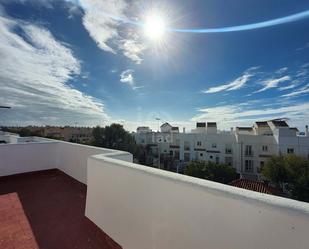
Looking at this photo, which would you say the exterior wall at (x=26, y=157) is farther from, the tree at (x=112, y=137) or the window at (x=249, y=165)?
the window at (x=249, y=165)

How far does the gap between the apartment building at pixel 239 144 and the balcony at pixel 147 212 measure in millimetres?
25448

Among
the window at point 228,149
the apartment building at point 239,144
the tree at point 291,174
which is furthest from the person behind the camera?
the window at point 228,149

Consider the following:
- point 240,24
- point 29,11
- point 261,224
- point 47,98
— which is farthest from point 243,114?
point 261,224

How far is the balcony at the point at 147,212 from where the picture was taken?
0.99 m

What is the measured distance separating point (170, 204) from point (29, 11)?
652 cm

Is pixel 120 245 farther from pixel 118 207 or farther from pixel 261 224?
pixel 261 224

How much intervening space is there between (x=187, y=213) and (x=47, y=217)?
7.17ft

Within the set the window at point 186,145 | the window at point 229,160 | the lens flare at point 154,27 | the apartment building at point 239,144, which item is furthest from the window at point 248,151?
the lens flare at point 154,27

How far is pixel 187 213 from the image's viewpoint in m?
1.36

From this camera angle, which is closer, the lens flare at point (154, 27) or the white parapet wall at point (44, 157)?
the white parapet wall at point (44, 157)

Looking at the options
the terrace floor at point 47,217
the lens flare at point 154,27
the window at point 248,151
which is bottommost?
the terrace floor at point 47,217

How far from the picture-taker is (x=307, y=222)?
0.85 metres

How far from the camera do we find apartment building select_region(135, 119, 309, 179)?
2274 cm

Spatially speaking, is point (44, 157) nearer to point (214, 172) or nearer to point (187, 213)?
point (187, 213)
